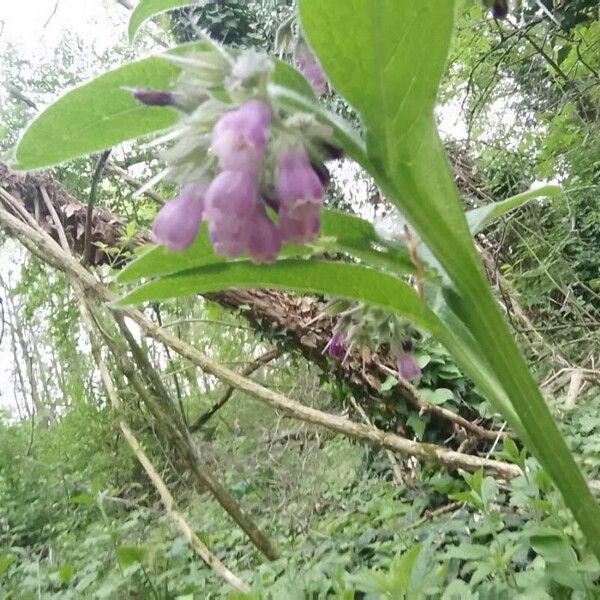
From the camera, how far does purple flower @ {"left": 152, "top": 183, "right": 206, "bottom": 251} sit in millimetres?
344

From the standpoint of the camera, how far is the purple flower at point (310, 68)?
48 cm

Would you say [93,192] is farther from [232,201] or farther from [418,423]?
[232,201]

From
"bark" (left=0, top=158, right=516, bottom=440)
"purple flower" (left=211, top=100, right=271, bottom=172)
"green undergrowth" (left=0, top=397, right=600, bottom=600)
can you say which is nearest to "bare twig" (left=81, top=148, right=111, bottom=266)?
"bark" (left=0, top=158, right=516, bottom=440)

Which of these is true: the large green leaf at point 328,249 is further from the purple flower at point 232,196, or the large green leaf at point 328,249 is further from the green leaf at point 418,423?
the green leaf at point 418,423

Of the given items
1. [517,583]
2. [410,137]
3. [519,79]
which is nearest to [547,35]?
[519,79]

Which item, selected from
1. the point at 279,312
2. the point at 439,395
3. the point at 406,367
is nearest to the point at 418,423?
the point at 439,395

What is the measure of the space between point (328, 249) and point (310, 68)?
132 millimetres

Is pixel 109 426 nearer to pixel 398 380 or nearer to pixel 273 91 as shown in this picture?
pixel 398 380

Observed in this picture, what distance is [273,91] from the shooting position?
1.08 feet

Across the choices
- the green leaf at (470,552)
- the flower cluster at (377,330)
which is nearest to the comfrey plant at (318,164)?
the flower cluster at (377,330)

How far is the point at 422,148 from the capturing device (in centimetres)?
36

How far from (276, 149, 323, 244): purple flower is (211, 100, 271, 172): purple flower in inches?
0.6

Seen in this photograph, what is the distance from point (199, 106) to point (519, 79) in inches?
128

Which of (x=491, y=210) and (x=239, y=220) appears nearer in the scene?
(x=239, y=220)
